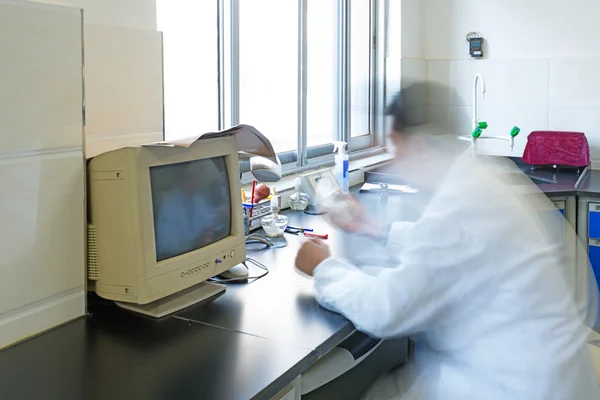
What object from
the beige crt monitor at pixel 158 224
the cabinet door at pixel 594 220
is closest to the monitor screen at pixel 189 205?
the beige crt monitor at pixel 158 224

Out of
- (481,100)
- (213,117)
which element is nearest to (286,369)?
(213,117)

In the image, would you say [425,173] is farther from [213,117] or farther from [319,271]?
[213,117]

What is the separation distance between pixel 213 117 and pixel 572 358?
1607mm

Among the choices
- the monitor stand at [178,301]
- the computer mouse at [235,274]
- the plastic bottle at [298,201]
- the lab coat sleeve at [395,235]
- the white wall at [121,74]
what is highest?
the white wall at [121,74]

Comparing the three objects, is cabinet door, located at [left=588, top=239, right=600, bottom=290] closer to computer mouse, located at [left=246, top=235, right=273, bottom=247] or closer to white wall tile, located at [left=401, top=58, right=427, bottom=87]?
white wall tile, located at [left=401, top=58, right=427, bottom=87]

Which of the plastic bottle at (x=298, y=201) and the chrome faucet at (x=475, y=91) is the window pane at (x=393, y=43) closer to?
the chrome faucet at (x=475, y=91)

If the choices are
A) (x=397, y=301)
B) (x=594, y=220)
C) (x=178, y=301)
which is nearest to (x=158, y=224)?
(x=178, y=301)

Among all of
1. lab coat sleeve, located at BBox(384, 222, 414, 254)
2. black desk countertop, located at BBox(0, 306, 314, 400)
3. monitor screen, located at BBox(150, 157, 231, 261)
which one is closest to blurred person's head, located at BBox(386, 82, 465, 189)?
lab coat sleeve, located at BBox(384, 222, 414, 254)

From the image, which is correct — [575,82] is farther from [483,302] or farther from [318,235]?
[483,302]

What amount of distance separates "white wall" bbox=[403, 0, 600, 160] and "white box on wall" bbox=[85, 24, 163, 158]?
1.94 meters

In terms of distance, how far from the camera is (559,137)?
335cm

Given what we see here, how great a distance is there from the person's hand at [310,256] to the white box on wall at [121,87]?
1.91ft

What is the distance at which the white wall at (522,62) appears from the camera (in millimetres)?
3494

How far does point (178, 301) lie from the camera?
1.59m
